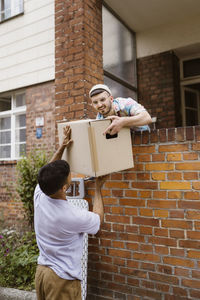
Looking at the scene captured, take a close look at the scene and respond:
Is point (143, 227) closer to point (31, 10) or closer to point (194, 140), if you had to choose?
point (194, 140)

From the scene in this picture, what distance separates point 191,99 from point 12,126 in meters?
4.53

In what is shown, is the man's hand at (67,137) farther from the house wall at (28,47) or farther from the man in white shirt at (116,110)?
the house wall at (28,47)

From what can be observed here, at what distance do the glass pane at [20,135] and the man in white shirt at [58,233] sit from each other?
5122mm

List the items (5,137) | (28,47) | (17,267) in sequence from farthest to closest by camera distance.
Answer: (5,137) < (28,47) < (17,267)

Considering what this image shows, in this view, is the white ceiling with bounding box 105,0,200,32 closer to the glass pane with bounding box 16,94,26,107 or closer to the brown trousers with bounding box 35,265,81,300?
the glass pane with bounding box 16,94,26,107

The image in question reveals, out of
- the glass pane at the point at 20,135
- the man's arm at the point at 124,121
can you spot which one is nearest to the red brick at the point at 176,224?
the man's arm at the point at 124,121

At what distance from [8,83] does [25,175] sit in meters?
2.96

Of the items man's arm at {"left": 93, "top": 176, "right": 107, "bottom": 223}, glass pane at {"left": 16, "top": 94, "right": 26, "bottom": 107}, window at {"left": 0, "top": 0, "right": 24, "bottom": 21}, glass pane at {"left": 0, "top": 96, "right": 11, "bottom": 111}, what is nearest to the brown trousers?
man's arm at {"left": 93, "top": 176, "right": 107, "bottom": 223}

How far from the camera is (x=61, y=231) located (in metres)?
1.88

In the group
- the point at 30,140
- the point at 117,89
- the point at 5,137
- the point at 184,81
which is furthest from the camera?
the point at 5,137

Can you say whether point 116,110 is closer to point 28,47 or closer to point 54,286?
point 54,286

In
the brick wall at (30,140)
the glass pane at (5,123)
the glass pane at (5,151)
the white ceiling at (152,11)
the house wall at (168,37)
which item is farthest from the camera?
the glass pane at (5,123)

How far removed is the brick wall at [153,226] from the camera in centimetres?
251

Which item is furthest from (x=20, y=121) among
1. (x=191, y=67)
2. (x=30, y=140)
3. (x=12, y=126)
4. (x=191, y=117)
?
(x=191, y=67)
